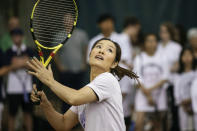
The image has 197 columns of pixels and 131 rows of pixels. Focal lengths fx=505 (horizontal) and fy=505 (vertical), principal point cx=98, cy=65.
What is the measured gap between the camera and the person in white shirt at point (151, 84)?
344 inches

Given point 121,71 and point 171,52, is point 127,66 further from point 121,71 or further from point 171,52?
point 121,71

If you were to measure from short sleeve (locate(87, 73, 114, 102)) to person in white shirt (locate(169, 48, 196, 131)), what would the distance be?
13.9ft

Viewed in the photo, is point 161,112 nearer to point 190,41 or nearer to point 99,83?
point 190,41

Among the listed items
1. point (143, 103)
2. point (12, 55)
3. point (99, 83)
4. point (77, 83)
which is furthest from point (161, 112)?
point (99, 83)

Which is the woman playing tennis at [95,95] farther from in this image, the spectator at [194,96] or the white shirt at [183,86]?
the white shirt at [183,86]

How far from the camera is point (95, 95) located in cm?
434

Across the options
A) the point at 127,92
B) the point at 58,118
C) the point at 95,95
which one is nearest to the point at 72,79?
the point at 127,92

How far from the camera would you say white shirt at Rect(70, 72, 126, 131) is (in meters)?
4.42

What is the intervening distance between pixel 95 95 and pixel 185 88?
4.47 metres

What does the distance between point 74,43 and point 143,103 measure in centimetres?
212

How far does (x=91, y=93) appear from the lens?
14.1 feet

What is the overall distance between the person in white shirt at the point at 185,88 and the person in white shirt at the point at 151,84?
294 millimetres

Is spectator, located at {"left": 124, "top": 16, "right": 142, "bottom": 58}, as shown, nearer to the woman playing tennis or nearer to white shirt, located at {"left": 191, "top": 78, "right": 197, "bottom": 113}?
white shirt, located at {"left": 191, "top": 78, "right": 197, "bottom": 113}

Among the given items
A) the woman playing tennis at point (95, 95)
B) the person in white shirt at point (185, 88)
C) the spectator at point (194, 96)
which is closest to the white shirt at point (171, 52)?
the person in white shirt at point (185, 88)
